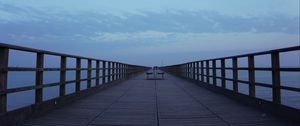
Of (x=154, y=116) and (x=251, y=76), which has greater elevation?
(x=251, y=76)

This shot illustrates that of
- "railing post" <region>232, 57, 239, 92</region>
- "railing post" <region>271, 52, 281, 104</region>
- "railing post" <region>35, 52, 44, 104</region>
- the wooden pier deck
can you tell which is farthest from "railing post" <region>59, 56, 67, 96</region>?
"railing post" <region>271, 52, 281, 104</region>

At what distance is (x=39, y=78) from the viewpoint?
797cm

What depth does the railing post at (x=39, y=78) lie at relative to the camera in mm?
7816

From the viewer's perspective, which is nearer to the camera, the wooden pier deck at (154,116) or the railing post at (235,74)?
the wooden pier deck at (154,116)

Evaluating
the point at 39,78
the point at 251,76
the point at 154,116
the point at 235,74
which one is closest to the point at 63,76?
the point at 39,78

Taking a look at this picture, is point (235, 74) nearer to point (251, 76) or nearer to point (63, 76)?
point (251, 76)

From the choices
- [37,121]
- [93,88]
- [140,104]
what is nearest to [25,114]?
[37,121]

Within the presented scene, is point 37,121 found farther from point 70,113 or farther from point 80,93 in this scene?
point 80,93

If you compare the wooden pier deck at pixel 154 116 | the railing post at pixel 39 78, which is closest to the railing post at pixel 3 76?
the wooden pier deck at pixel 154 116

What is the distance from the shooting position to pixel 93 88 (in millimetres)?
14000

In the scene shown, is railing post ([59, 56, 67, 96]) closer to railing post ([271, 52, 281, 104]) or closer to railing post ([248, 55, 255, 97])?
railing post ([248, 55, 255, 97])

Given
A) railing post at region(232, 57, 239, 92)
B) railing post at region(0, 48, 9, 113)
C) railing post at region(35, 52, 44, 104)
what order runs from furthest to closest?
railing post at region(232, 57, 239, 92), railing post at region(35, 52, 44, 104), railing post at region(0, 48, 9, 113)

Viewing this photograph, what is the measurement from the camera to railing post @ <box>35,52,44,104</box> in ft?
25.6

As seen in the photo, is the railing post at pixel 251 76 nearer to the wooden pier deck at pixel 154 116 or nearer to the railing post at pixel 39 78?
the wooden pier deck at pixel 154 116
